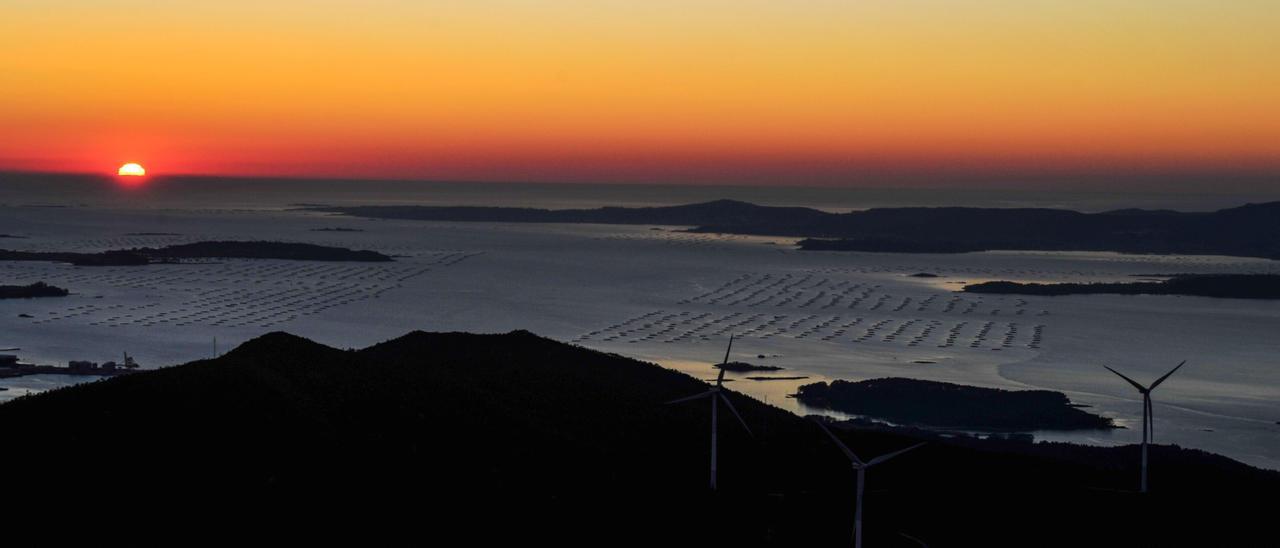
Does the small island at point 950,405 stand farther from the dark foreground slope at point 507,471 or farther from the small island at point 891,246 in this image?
the small island at point 891,246

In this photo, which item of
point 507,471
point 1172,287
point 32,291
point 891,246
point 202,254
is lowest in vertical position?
point 202,254

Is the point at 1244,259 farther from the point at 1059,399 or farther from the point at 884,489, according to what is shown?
the point at 884,489

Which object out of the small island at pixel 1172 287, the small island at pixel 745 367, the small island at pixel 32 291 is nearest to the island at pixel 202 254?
the small island at pixel 32 291

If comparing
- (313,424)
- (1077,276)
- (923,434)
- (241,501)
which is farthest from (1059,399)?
(1077,276)

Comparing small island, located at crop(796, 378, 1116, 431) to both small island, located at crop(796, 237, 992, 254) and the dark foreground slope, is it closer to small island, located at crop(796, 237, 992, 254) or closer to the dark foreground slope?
the dark foreground slope

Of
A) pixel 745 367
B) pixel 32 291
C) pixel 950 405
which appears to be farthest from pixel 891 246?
pixel 950 405

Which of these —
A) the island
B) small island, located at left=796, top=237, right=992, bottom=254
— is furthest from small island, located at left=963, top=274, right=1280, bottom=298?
the island

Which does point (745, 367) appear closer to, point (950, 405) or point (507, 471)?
point (950, 405)
